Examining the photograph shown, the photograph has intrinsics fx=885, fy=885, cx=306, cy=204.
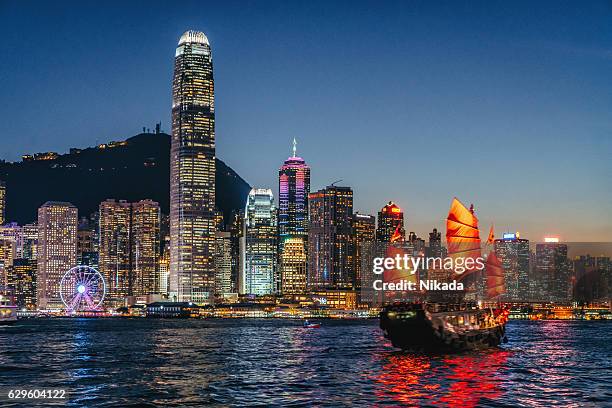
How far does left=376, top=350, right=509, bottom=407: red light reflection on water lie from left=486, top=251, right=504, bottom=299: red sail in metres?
70.5

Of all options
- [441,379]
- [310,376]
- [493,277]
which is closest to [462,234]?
[493,277]

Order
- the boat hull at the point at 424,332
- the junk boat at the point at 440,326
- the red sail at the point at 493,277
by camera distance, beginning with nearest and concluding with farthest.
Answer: the boat hull at the point at 424,332 < the junk boat at the point at 440,326 < the red sail at the point at 493,277

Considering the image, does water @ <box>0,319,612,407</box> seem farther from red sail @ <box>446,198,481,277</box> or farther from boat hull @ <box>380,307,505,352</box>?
red sail @ <box>446,198,481,277</box>

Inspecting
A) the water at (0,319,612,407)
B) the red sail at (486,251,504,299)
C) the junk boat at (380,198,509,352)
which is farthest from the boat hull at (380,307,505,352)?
the red sail at (486,251,504,299)

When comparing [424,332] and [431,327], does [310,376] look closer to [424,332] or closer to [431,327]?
[424,332]

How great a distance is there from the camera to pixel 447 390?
62.9 m

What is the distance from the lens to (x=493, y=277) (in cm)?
16700

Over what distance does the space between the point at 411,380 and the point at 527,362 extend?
2630 centimetres

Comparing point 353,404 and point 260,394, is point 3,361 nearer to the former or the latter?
point 260,394

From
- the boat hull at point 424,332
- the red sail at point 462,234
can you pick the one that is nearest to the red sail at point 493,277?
the red sail at point 462,234

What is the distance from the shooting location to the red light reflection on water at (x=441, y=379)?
195ft

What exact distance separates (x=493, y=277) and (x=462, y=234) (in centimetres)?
2401

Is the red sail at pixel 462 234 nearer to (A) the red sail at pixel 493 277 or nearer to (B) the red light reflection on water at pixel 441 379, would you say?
(A) the red sail at pixel 493 277

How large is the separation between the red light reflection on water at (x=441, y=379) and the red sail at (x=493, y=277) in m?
70.5
